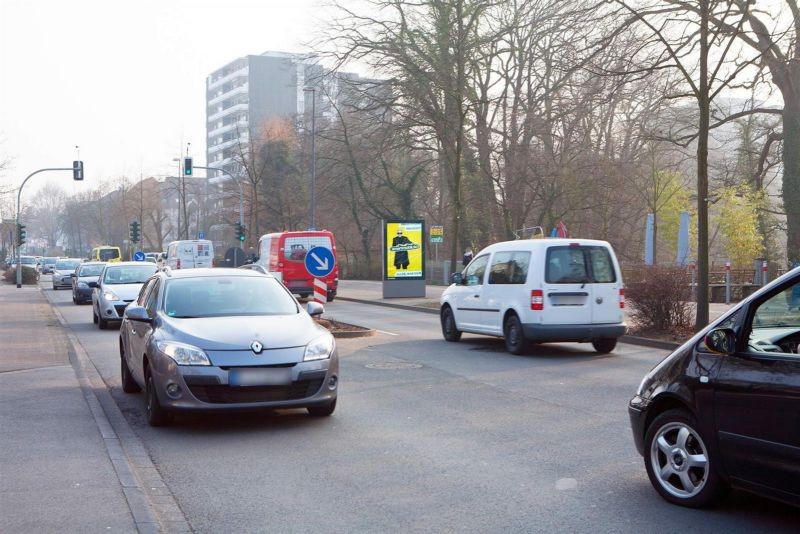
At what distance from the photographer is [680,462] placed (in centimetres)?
575

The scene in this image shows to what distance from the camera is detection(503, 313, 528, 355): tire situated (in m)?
14.8

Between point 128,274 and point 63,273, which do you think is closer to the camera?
point 128,274

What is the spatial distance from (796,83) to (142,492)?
24.8m

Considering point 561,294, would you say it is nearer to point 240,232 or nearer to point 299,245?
point 299,245

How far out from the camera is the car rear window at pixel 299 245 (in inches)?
1232

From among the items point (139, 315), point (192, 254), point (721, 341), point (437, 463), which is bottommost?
point (437, 463)

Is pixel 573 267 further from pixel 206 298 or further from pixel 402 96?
pixel 402 96

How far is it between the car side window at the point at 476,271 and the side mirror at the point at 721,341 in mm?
10606

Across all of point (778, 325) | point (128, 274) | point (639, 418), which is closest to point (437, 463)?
point (639, 418)

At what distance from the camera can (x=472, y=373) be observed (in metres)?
12.7

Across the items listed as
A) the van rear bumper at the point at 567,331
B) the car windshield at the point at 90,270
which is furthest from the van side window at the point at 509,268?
the car windshield at the point at 90,270

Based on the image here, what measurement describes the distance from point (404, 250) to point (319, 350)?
78.7 ft

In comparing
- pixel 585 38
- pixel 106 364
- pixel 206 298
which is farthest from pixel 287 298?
pixel 585 38

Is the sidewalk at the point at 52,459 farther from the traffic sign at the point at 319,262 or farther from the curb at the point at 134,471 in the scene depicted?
the traffic sign at the point at 319,262
